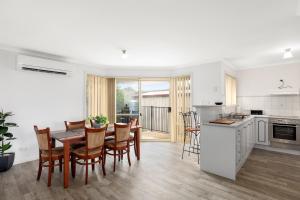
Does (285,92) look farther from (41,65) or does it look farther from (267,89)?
(41,65)

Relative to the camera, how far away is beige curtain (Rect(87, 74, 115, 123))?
4877 mm

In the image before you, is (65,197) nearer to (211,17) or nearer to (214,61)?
(211,17)

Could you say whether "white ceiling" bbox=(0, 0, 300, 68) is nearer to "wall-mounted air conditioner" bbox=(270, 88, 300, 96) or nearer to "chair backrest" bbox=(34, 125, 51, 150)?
"wall-mounted air conditioner" bbox=(270, 88, 300, 96)

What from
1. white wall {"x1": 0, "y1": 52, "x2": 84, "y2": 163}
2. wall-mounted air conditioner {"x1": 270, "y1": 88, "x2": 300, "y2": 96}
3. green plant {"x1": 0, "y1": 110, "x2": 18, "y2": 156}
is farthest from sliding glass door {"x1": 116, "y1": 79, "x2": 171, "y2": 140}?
wall-mounted air conditioner {"x1": 270, "y1": 88, "x2": 300, "y2": 96}

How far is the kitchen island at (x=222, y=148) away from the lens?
9.20 feet

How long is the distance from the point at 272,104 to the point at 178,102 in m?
2.69

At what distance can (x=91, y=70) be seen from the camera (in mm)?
4930

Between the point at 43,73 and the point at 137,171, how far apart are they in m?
3.05

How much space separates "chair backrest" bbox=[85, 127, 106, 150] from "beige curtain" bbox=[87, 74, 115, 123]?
215 cm

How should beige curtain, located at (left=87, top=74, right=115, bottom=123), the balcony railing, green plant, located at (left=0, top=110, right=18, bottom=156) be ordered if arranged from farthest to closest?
1. the balcony railing
2. beige curtain, located at (left=87, top=74, right=115, bottom=123)
3. green plant, located at (left=0, top=110, right=18, bottom=156)

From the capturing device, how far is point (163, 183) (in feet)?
8.95

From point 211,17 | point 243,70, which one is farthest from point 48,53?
point 243,70

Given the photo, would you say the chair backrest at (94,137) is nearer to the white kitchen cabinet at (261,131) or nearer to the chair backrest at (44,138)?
the chair backrest at (44,138)

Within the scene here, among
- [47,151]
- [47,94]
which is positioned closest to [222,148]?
[47,151]
